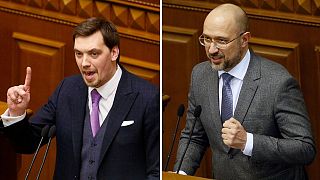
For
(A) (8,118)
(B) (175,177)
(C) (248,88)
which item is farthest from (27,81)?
(C) (248,88)

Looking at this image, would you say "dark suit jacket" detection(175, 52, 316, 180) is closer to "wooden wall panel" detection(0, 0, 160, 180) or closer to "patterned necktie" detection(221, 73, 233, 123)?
"patterned necktie" detection(221, 73, 233, 123)

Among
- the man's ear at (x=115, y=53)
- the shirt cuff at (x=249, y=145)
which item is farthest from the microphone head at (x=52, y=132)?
the shirt cuff at (x=249, y=145)

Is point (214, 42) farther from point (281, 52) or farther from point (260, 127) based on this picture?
point (260, 127)

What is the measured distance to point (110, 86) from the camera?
172 inches

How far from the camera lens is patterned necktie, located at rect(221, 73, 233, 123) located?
13.9ft

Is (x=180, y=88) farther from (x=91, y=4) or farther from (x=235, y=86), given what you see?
(x=91, y=4)

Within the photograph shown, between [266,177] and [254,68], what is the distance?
0.57 m

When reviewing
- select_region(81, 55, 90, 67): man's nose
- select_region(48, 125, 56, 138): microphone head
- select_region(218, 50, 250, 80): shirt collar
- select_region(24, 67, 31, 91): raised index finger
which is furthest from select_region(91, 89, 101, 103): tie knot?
select_region(218, 50, 250, 80): shirt collar

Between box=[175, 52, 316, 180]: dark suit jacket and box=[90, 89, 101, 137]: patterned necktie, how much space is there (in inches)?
18.5

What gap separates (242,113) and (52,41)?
1.14 m

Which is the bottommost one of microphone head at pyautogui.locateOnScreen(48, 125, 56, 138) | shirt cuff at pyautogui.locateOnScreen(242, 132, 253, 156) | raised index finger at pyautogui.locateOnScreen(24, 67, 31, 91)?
shirt cuff at pyautogui.locateOnScreen(242, 132, 253, 156)

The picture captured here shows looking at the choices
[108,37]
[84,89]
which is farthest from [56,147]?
[108,37]

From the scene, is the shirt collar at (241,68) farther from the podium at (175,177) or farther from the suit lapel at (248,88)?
the podium at (175,177)

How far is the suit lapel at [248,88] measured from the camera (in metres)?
4.15
